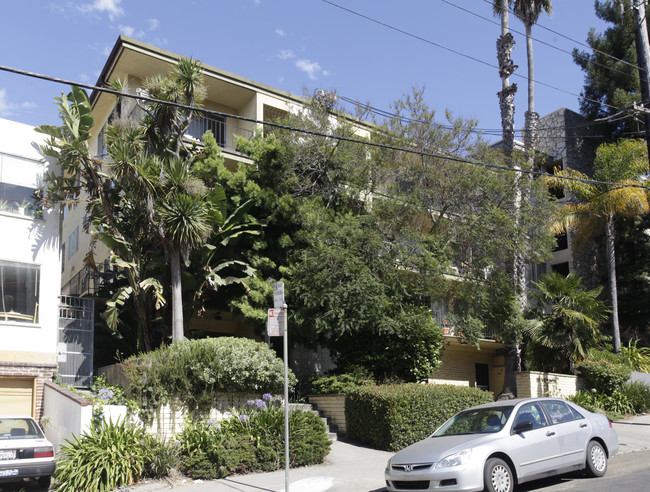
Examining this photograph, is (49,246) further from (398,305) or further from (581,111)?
(581,111)

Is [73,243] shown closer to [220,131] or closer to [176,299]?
[220,131]

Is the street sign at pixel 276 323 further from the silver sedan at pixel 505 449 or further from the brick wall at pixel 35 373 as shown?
the brick wall at pixel 35 373

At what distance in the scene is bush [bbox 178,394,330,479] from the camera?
11195mm

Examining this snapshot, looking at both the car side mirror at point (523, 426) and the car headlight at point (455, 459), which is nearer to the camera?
the car headlight at point (455, 459)

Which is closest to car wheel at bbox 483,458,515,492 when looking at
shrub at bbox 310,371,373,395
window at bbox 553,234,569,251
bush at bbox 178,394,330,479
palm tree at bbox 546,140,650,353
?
bush at bbox 178,394,330,479

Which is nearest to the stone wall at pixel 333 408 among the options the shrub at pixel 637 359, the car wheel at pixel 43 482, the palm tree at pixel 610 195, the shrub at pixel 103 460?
the shrub at pixel 103 460

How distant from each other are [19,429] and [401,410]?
7.63 m

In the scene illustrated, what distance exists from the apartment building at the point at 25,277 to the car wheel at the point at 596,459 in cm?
1193

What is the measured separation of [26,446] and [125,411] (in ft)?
6.79

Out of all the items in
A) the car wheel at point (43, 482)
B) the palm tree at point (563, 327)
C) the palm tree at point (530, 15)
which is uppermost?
the palm tree at point (530, 15)

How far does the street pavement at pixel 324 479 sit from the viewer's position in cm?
1035

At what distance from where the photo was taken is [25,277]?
1542 cm

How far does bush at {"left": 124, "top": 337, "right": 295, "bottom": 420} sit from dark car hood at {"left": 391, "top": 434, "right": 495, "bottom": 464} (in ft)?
15.9

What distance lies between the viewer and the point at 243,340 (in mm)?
14227
